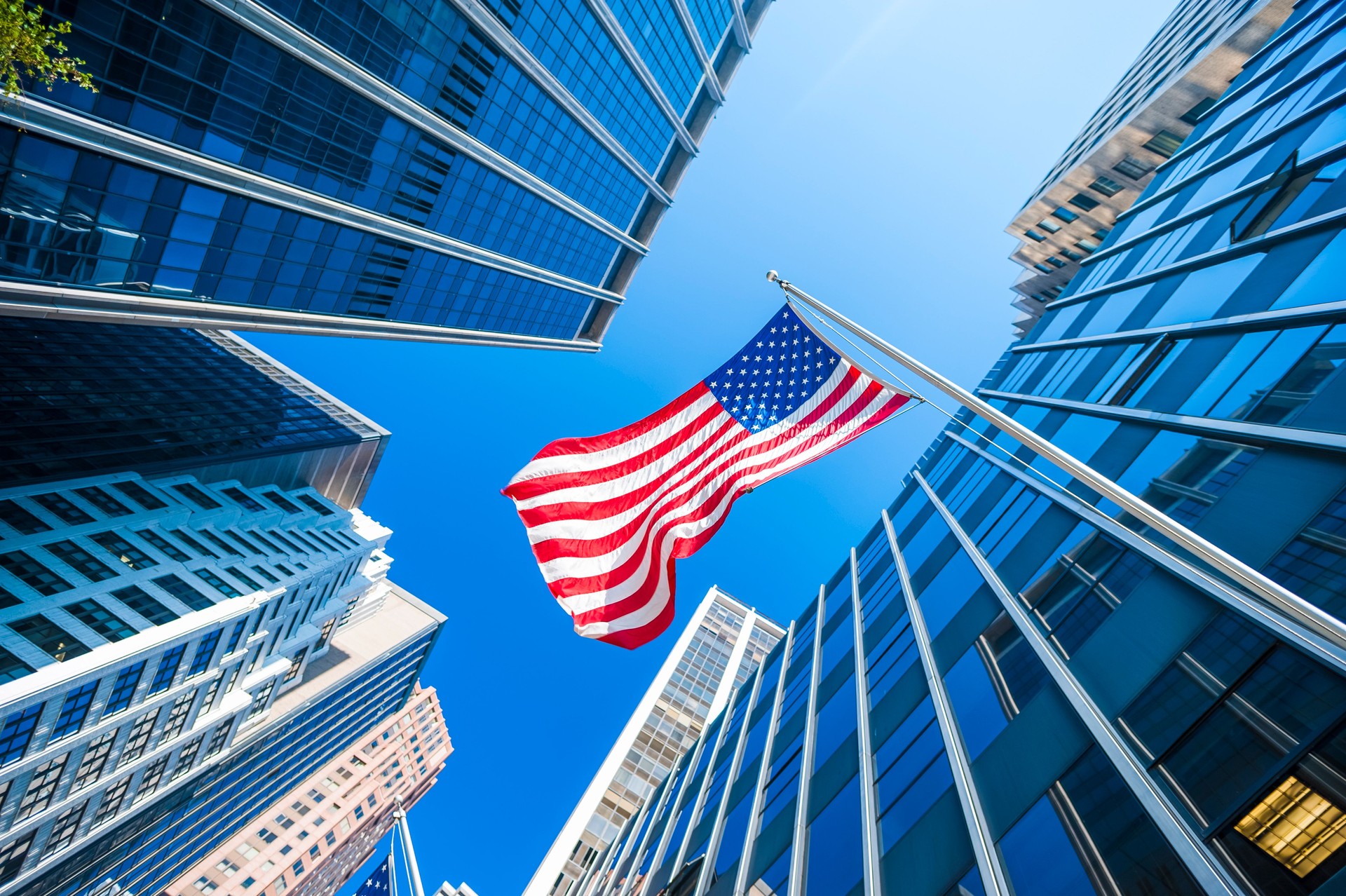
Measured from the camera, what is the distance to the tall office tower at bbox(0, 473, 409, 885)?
38.0m

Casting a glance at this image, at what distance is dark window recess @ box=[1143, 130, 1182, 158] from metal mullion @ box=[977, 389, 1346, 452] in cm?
2684

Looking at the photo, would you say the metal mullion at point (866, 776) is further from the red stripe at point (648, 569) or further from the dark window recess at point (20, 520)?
the dark window recess at point (20, 520)

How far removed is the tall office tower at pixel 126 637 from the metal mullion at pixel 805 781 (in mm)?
44948

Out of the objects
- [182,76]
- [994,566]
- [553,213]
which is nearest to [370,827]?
[553,213]

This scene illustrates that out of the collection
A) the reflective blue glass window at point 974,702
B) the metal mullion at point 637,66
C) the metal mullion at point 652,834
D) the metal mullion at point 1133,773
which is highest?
the metal mullion at point 637,66

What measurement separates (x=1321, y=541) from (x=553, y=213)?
6661 cm

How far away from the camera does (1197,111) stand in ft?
101

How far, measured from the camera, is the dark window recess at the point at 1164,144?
33.2m

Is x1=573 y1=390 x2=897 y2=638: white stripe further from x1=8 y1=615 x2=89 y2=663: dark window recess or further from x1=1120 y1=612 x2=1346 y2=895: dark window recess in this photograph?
x1=8 y1=615 x2=89 y2=663: dark window recess

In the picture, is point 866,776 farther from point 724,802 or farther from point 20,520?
point 20,520

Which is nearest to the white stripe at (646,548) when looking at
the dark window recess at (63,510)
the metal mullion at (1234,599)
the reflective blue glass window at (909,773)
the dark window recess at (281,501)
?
the metal mullion at (1234,599)

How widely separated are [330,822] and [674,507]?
358ft

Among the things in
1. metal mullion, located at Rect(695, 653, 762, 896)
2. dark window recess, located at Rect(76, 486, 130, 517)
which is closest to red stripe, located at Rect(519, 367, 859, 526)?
metal mullion, located at Rect(695, 653, 762, 896)

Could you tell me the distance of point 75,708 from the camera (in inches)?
1574
